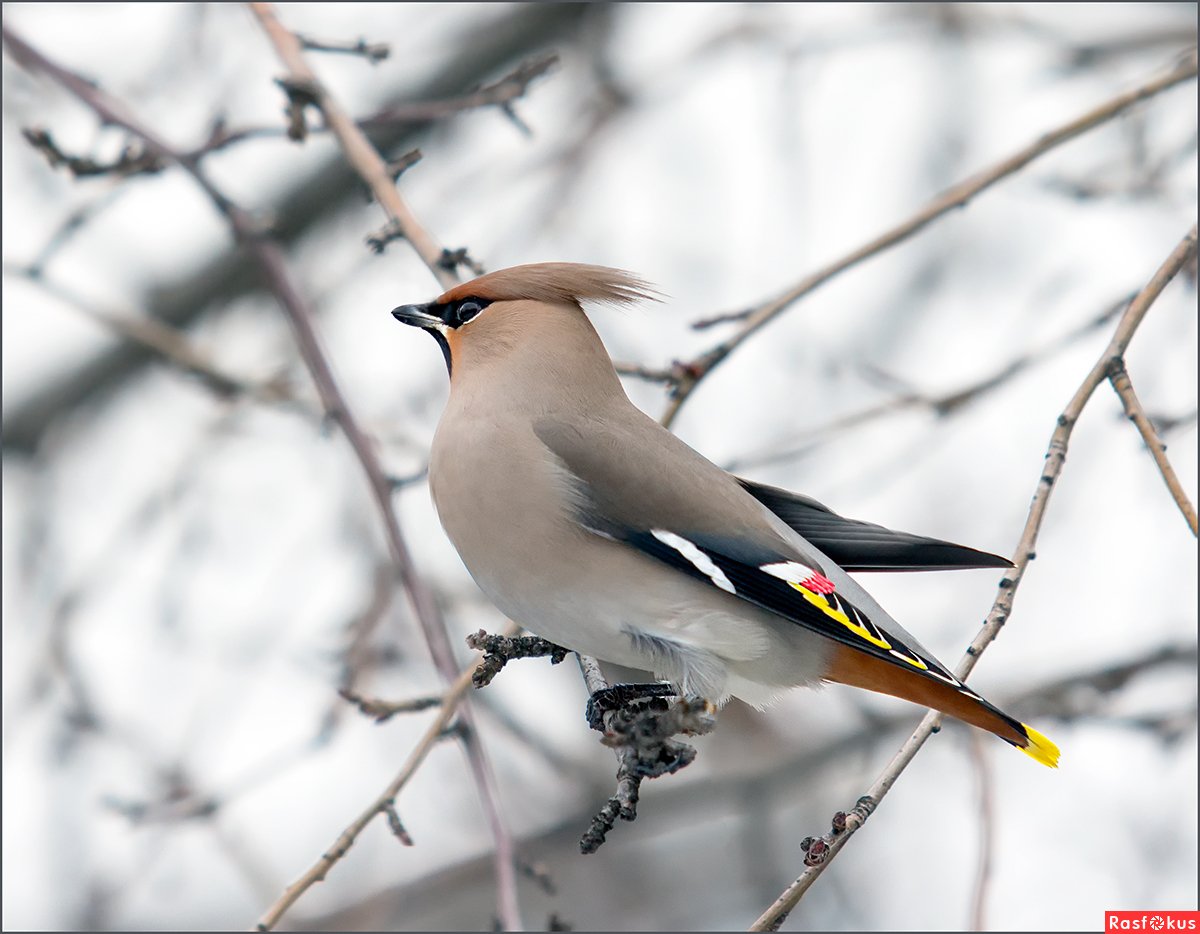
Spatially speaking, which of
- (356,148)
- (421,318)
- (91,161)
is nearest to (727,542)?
(421,318)

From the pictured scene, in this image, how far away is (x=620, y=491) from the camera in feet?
11.5

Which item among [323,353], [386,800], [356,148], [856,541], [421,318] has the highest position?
[356,148]

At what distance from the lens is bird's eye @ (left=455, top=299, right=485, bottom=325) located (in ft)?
13.1

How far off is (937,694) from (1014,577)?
50cm

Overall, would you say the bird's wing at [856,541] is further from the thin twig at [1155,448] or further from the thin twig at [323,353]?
the thin twig at [323,353]

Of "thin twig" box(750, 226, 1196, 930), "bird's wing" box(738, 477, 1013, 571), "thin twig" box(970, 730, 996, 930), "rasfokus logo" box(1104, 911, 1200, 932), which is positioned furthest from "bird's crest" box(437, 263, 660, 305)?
"rasfokus logo" box(1104, 911, 1200, 932)

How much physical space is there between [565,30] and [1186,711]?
13.3ft

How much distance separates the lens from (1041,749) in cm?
326

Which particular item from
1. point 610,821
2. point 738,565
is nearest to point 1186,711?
point 738,565

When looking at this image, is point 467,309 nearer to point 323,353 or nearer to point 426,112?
point 323,353

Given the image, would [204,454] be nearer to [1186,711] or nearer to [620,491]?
[620,491]

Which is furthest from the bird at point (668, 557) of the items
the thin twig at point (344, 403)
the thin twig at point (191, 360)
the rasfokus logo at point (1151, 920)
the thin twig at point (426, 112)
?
the thin twig at point (191, 360)

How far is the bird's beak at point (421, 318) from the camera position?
4020 mm

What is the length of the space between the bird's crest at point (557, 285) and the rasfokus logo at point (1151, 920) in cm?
202
